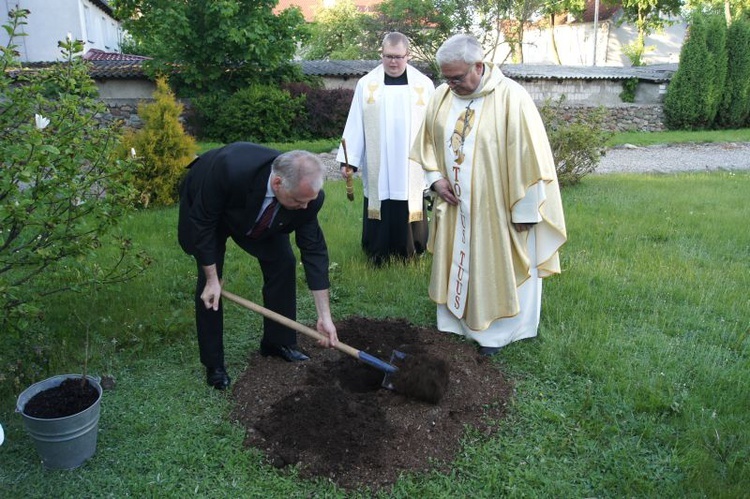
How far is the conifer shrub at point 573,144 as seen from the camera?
32.7 feet

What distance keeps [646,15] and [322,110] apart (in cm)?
2885

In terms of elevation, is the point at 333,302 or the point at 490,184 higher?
the point at 490,184

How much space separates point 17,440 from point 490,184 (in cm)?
340

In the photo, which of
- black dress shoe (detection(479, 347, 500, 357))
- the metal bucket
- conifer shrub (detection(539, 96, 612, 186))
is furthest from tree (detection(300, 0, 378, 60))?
the metal bucket

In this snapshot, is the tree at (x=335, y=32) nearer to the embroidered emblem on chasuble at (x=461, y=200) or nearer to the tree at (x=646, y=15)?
the tree at (x=646, y=15)

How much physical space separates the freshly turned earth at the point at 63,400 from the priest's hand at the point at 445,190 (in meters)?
2.64

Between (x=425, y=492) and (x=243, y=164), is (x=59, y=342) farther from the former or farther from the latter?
(x=425, y=492)

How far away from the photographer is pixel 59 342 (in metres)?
4.66

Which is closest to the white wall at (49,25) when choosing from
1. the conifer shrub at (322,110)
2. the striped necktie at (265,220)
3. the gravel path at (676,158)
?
the conifer shrub at (322,110)

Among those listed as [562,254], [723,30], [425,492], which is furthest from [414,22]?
[425,492]

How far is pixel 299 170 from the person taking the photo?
123 inches

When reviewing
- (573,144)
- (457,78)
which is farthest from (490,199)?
(573,144)

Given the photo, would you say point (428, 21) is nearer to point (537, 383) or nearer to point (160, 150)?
point (160, 150)

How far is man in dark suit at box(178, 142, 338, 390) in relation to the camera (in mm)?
3223
